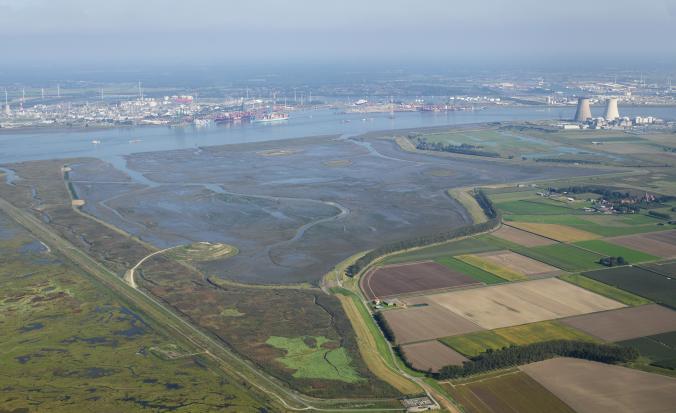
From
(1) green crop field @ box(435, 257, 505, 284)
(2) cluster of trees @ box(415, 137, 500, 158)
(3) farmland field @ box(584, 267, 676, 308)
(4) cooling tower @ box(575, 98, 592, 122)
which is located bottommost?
(1) green crop field @ box(435, 257, 505, 284)

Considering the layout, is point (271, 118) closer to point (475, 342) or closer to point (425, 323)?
point (425, 323)

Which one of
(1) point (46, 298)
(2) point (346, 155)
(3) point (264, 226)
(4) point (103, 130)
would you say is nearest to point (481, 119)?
(2) point (346, 155)

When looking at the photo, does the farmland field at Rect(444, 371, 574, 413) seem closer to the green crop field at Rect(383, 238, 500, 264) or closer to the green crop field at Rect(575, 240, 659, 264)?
the green crop field at Rect(383, 238, 500, 264)

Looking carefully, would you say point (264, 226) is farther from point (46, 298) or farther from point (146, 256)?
point (46, 298)

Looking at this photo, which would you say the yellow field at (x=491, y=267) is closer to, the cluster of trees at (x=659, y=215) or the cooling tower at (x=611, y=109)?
the cluster of trees at (x=659, y=215)

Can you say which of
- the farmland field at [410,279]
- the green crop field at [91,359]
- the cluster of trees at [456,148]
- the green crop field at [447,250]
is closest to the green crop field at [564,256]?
the green crop field at [447,250]

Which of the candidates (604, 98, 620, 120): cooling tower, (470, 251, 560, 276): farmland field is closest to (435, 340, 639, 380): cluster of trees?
(470, 251, 560, 276): farmland field

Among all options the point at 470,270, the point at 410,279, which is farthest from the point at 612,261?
the point at 410,279
